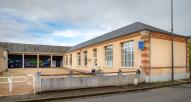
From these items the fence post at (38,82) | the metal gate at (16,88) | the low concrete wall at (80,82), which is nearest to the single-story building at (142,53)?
the low concrete wall at (80,82)

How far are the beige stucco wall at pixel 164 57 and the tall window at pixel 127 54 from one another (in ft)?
6.80

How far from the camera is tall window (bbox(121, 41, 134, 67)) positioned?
17.5 m

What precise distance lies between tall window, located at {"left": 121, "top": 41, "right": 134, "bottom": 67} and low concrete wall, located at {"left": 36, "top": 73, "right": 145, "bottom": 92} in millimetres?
2883

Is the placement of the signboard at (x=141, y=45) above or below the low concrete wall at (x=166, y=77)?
above

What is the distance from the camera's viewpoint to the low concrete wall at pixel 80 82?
11000 millimetres

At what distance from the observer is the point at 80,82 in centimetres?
1222

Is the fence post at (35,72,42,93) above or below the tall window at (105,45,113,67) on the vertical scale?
below

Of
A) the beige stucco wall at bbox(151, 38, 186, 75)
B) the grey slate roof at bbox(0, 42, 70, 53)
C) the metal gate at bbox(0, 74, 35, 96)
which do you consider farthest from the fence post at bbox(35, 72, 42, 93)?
the grey slate roof at bbox(0, 42, 70, 53)

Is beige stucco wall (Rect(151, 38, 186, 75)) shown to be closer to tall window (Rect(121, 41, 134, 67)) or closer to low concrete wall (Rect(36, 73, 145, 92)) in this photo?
tall window (Rect(121, 41, 134, 67))

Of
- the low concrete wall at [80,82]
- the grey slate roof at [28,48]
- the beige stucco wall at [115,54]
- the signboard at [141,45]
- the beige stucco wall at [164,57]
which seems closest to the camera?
the low concrete wall at [80,82]

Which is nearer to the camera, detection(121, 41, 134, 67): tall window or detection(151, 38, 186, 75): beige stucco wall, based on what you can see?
detection(151, 38, 186, 75): beige stucco wall

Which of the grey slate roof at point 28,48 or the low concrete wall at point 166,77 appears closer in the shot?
the low concrete wall at point 166,77

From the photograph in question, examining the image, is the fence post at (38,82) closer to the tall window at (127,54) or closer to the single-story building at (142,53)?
the single-story building at (142,53)

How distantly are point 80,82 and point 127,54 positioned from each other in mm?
7271
